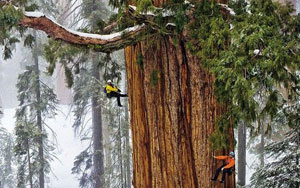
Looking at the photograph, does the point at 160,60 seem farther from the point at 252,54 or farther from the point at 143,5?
the point at 252,54

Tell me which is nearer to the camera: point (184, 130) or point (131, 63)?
point (184, 130)

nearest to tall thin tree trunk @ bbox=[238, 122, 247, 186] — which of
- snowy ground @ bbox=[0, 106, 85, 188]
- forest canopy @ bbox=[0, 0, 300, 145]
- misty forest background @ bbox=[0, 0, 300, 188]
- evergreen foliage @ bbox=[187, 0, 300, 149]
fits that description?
misty forest background @ bbox=[0, 0, 300, 188]

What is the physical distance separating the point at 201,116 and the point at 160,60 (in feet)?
1.79

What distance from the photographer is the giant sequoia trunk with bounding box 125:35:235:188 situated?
3.07m

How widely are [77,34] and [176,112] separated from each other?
3.21 ft

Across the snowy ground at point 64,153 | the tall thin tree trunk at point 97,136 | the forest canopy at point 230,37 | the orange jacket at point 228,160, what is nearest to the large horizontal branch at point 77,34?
the forest canopy at point 230,37

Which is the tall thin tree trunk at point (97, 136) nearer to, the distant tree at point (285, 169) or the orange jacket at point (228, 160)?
the distant tree at point (285, 169)

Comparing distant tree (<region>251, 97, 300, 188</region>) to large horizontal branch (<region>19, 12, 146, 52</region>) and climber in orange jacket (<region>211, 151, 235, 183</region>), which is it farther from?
large horizontal branch (<region>19, 12, 146, 52</region>)

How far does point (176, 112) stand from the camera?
3154 millimetres

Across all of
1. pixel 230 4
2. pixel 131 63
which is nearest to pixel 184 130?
pixel 131 63

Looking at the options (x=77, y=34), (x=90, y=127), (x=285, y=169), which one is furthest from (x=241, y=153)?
(x=77, y=34)

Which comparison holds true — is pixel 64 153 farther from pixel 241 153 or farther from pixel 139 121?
pixel 139 121

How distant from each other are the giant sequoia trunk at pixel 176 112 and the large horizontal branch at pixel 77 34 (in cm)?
18

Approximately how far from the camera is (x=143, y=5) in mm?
2684
